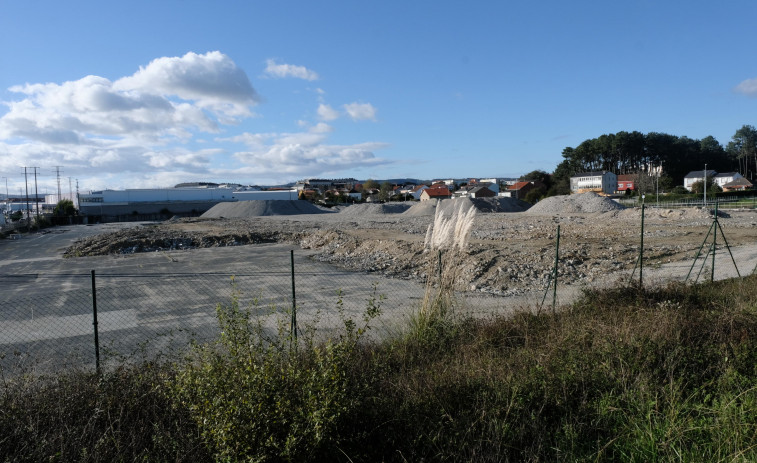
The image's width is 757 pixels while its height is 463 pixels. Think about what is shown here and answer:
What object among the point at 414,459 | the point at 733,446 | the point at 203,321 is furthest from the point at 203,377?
the point at 203,321

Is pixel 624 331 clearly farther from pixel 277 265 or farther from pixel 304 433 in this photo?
pixel 277 265

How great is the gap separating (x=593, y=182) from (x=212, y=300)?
10270 cm

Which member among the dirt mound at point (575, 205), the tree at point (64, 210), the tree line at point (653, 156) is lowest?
the dirt mound at point (575, 205)

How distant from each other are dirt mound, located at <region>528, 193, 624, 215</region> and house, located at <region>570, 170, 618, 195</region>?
4730 centimetres

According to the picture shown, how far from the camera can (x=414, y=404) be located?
4.71 m

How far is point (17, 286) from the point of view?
57.4ft

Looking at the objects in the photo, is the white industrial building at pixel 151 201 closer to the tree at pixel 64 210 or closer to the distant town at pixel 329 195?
the distant town at pixel 329 195

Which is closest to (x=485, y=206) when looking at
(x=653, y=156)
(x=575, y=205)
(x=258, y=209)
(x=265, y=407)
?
(x=575, y=205)

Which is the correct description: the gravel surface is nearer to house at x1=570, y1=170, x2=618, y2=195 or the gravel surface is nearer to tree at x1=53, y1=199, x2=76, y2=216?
tree at x1=53, y1=199, x2=76, y2=216

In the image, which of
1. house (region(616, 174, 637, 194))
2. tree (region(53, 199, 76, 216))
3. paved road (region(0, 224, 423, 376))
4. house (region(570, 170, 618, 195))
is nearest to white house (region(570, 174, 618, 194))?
house (region(570, 170, 618, 195))

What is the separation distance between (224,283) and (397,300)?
22.1 feet

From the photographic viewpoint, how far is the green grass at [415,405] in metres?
3.80

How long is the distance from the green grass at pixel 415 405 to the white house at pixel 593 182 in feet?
338

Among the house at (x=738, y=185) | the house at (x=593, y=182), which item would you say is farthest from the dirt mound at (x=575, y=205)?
the house at (x=738, y=185)
